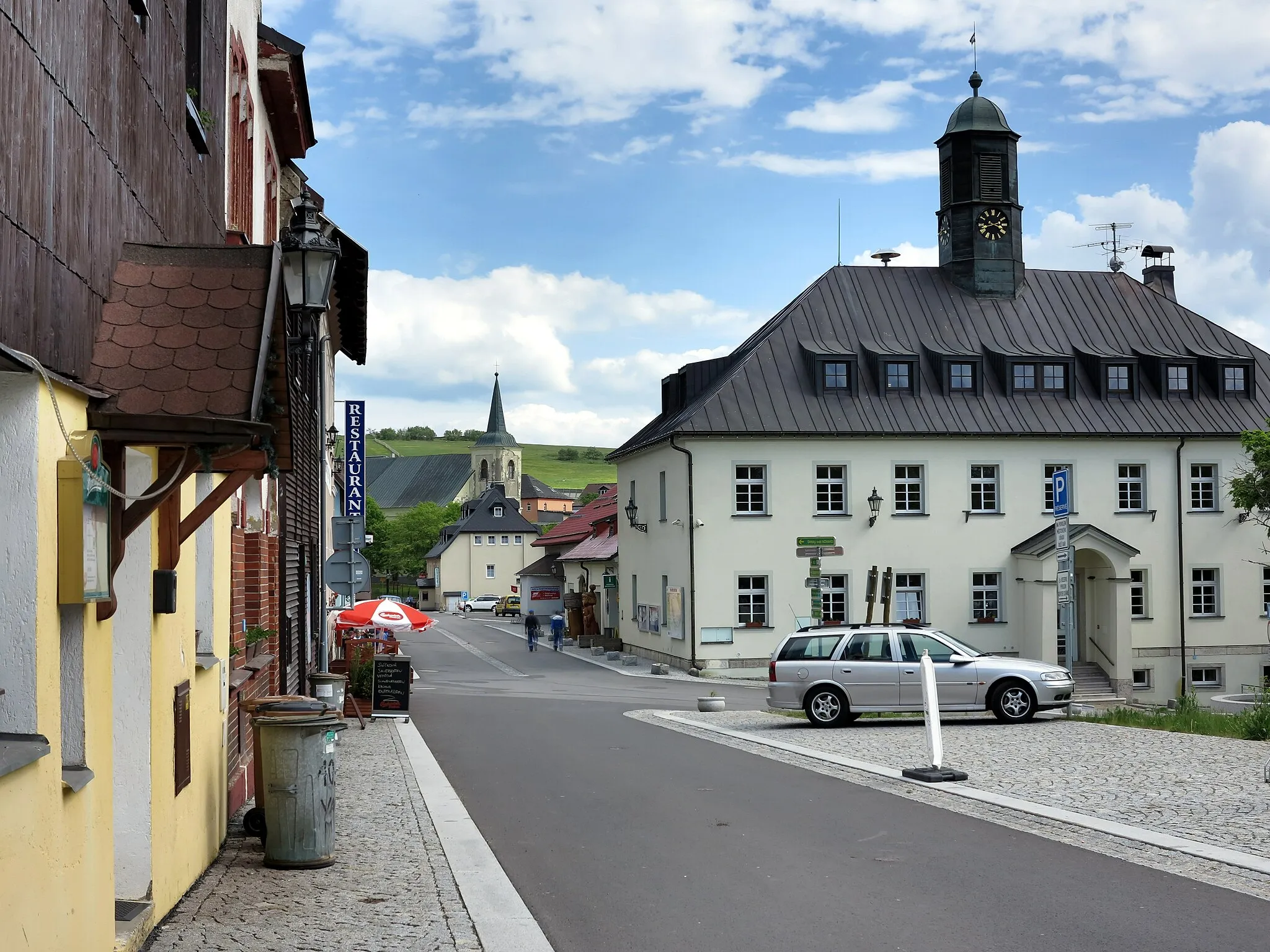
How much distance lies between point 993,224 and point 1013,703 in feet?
88.8

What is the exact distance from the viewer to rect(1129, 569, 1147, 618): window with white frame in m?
42.1

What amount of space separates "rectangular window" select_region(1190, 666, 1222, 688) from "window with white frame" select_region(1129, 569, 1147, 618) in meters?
2.46

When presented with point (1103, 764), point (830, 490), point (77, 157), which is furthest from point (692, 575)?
point (77, 157)

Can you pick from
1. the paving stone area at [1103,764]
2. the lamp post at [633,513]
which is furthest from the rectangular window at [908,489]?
the paving stone area at [1103,764]

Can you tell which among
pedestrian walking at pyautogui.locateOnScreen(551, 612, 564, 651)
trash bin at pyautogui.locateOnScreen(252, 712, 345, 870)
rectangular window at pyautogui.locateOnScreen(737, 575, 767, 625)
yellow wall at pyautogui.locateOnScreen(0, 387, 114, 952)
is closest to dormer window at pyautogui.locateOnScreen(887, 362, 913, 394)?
rectangular window at pyautogui.locateOnScreen(737, 575, 767, 625)

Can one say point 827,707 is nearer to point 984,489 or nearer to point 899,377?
point 984,489

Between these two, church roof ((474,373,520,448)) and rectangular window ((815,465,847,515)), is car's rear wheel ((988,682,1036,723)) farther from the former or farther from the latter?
church roof ((474,373,520,448))

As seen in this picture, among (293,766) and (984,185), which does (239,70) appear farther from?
(984,185)

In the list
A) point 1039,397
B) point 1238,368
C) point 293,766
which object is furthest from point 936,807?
point 1238,368

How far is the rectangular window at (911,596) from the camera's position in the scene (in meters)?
40.8

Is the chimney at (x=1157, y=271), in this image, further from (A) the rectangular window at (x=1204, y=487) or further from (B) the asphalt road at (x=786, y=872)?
(B) the asphalt road at (x=786, y=872)

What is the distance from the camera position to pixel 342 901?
8.30 m

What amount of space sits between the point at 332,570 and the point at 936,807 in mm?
Result: 10665

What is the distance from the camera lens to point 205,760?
9.30m
